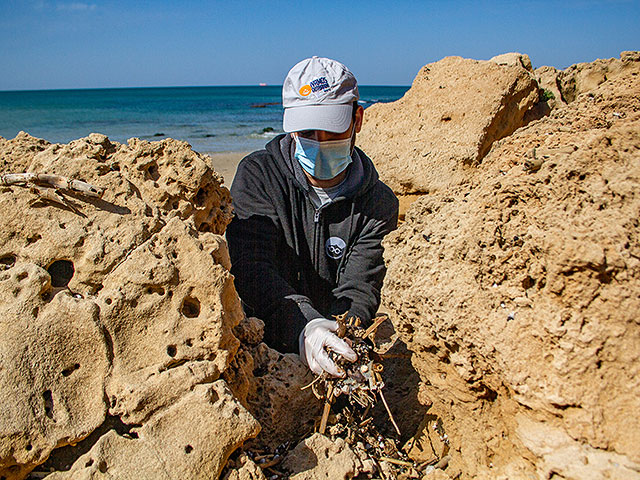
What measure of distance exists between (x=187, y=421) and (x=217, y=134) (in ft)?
86.1

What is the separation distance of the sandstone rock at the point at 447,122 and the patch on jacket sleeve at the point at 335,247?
2472 millimetres

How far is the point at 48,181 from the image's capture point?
73.2 inches

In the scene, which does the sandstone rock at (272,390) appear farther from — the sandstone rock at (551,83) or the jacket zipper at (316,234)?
the sandstone rock at (551,83)

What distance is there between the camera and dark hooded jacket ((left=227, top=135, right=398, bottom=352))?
110 inches

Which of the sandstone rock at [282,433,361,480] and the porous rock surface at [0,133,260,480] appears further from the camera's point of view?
the sandstone rock at [282,433,361,480]

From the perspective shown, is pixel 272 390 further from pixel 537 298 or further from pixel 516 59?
pixel 516 59

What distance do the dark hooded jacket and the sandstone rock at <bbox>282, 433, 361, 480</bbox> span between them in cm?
93

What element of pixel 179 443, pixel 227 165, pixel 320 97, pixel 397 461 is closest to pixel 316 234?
pixel 320 97

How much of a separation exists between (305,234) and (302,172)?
1.28 ft

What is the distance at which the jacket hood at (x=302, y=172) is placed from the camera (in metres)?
2.96

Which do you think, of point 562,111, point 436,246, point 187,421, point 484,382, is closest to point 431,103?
point 562,111

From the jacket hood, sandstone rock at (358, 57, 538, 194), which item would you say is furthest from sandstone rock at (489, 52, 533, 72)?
the jacket hood

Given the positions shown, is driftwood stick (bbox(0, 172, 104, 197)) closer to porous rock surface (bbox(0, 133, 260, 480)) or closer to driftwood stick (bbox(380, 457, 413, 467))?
porous rock surface (bbox(0, 133, 260, 480))

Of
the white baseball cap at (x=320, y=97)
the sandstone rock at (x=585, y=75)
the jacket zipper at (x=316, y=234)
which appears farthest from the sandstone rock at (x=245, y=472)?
the sandstone rock at (x=585, y=75)
